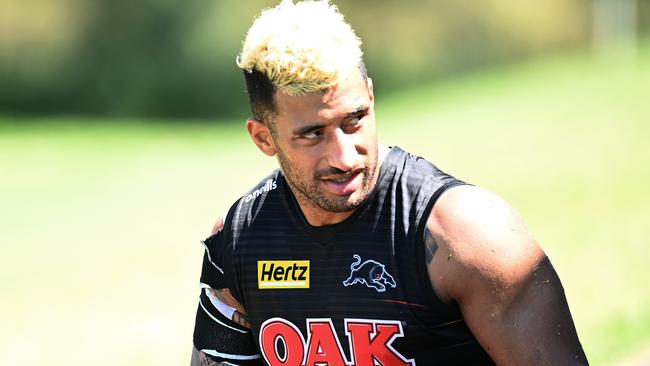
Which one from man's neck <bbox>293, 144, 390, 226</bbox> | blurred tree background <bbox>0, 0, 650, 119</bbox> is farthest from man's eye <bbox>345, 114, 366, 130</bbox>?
blurred tree background <bbox>0, 0, 650, 119</bbox>

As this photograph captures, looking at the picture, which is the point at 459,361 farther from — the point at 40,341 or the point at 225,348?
the point at 40,341

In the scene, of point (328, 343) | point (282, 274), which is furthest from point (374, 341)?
point (282, 274)

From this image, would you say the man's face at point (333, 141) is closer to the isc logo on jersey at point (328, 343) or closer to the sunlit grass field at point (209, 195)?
the isc logo on jersey at point (328, 343)

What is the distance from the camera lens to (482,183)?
47.8 ft

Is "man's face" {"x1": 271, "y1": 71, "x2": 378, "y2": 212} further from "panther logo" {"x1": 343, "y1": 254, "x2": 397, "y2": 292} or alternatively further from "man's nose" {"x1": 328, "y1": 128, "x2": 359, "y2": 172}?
"panther logo" {"x1": 343, "y1": 254, "x2": 397, "y2": 292}

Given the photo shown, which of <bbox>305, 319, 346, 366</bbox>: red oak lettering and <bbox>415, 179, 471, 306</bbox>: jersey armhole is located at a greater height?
<bbox>415, 179, 471, 306</bbox>: jersey armhole

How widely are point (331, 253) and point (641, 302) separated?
5263 mm

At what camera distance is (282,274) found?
4.18m

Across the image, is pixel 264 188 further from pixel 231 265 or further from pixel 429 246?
pixel 429 246

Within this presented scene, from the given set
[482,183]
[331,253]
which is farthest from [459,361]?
[482,183]

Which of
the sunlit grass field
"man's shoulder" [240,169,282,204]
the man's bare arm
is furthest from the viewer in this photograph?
the sunlit grass field

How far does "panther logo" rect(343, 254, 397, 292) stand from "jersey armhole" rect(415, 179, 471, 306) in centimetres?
13

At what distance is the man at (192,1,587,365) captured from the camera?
3600mm

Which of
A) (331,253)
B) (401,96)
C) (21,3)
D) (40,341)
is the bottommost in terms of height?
(40,341)
